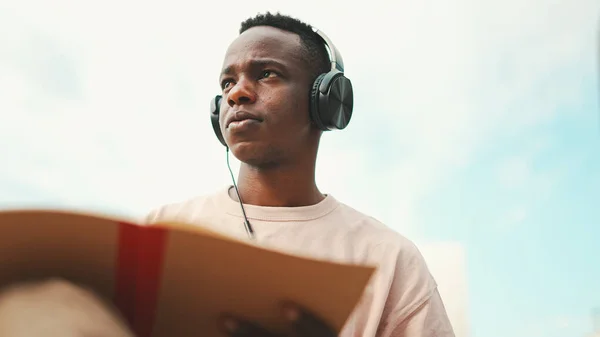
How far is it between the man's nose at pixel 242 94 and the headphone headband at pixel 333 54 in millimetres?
206

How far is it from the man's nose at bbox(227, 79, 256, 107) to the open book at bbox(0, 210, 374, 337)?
540mm

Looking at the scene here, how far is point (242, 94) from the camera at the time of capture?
1058mm

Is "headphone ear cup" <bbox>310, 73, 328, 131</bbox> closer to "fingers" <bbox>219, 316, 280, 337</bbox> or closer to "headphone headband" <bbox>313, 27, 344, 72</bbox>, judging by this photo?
"headphone headband" <bbox>313, 27, 344, 72</bbox>

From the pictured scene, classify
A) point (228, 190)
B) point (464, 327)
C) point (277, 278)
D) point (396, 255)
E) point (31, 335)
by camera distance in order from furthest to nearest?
point (464, 327) → point (228, 190) → point (396, 255) → point (277, 278) → point (31, 335)

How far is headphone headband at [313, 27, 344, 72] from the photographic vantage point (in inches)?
47.0

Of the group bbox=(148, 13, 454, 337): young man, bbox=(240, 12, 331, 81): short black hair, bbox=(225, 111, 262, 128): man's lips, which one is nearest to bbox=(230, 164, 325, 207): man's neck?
bbox=(148, 13, 454, 337): young man

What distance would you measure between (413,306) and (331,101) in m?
0.41

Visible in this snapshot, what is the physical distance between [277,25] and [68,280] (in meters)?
0.78

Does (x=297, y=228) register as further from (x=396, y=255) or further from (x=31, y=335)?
(x=31, y=335)

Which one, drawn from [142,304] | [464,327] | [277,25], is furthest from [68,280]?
[464,327]

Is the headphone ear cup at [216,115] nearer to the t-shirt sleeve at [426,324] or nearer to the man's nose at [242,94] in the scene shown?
the man's nose at [242,94]

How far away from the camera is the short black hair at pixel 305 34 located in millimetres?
1179

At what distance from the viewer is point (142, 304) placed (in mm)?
562

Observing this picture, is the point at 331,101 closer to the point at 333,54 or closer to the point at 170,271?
the point at 333,54
